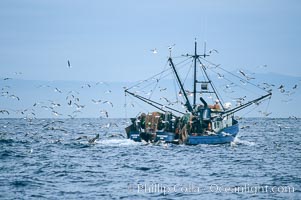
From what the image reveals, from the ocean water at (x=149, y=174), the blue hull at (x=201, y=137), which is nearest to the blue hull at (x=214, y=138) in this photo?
the blue hull at (x=201, y=137)

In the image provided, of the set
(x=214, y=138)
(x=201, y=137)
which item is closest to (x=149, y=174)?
(x=201, y=137)

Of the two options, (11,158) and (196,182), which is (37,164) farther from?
(196,182)

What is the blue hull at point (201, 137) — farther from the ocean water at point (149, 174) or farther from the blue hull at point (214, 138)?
the ocean water at point (149, 174)

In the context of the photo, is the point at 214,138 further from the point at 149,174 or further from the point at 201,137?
the point at 149,174

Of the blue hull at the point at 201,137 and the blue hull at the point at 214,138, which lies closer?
the blue hull at the point at 214,138

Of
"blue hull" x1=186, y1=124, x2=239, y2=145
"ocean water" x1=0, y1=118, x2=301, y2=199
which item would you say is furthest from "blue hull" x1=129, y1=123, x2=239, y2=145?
"ocean water" x1=0, y1=118, x2=301, y2=199

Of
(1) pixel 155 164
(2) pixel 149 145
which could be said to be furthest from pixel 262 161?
(2) pixel 149 145

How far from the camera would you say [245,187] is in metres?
35.7

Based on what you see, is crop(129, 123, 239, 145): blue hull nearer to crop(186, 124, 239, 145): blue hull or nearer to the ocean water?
crop(186, 124, 239, 145): blue hull

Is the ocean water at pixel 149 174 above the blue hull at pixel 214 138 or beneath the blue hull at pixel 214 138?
beneath

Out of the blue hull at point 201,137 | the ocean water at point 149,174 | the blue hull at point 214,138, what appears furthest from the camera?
the blue hull at point 201,137

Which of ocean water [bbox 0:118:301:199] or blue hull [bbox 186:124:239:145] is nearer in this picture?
ocean water [bbox 0:118:301:199]

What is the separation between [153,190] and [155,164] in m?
13.9

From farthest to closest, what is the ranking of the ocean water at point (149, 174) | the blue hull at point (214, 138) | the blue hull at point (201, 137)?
the blue hull at point (201, 137) → the blue hull at point (214, 138) → the ocean water at point (149, 174)
